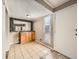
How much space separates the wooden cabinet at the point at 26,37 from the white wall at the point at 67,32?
3.30 meters

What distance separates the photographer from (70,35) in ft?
10.0

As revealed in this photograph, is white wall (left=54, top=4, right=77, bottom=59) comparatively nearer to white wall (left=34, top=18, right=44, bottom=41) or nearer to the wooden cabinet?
white wall (left=34, top=18, right=44, bottom=41)

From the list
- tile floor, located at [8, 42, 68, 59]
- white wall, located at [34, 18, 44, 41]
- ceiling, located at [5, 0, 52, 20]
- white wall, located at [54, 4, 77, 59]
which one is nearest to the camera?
ceiling, located at [5, 0, 52, 20]

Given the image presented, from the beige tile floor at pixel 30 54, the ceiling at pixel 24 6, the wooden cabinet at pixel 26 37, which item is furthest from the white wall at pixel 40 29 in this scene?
the ceiling at pixel 24 6

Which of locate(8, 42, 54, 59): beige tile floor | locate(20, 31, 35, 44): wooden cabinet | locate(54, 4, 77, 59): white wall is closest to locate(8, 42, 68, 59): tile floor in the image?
locate(8, 42, 54, 59): beige tile floor

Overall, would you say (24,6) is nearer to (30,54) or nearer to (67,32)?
(67,32)

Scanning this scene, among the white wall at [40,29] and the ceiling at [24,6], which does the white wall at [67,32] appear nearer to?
the ceiling at [24,6]

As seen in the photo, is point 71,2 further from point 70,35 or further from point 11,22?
point 11,22

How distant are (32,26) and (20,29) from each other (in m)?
1.41

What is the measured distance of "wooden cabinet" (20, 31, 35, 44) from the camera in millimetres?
6320

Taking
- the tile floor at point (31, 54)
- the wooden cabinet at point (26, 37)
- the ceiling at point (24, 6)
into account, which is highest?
the ceiling at point (24, 6)

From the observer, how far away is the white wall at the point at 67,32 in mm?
2891

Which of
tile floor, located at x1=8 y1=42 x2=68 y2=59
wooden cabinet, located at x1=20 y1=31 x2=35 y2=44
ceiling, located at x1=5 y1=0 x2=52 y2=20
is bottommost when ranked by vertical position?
tile floor, located at x1=8 y1=42 x2=68 y2=59

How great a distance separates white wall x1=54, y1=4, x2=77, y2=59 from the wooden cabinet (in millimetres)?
3298
